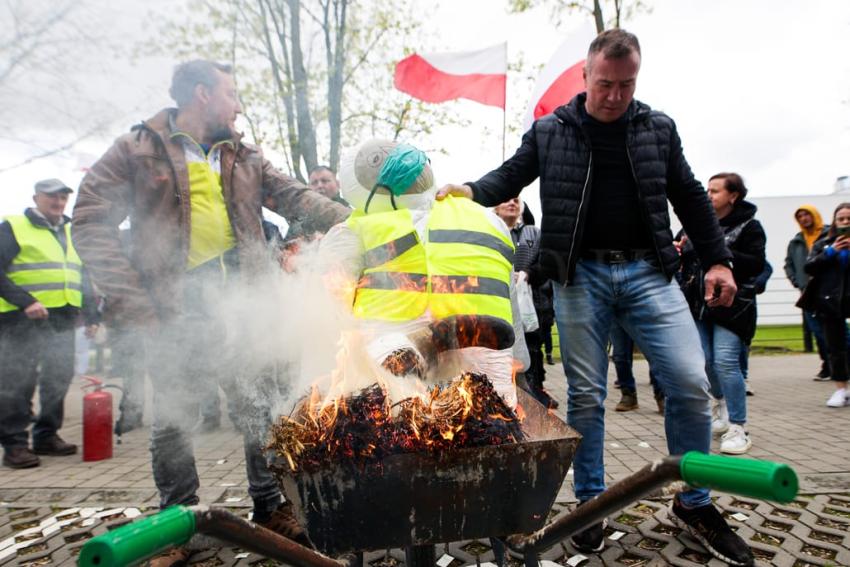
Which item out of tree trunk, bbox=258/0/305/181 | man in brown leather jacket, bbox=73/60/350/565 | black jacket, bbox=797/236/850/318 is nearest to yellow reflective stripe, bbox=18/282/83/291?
tree trunk, bbox=258/0/305/181

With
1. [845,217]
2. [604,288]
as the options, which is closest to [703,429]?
[604,288]

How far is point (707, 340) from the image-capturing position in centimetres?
428

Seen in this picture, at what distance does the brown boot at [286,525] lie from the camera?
2717mm

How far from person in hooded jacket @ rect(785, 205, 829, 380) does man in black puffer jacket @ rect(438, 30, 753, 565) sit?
5.37 m

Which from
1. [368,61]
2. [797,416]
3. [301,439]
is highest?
[368,61]

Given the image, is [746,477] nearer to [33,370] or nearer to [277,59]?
[277,59]

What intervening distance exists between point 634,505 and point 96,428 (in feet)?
13.5

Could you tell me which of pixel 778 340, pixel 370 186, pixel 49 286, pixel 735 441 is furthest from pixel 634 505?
pixel 778 340

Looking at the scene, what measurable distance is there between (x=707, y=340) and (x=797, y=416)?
A: 1.89 m

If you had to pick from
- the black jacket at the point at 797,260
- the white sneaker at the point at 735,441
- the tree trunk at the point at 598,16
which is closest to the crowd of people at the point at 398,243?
the white sneaker at the point at 735,441

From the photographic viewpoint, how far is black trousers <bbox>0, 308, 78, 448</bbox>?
4547 millimetres

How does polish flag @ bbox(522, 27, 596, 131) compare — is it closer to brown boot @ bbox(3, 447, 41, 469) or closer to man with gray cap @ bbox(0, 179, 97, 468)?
man with gray cap @ bbox(0, 179, 97, 468)

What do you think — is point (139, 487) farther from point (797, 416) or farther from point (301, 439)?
point (797, 416)

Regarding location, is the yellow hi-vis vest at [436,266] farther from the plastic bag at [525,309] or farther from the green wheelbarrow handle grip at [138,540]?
the plastic bag at [525,309]
